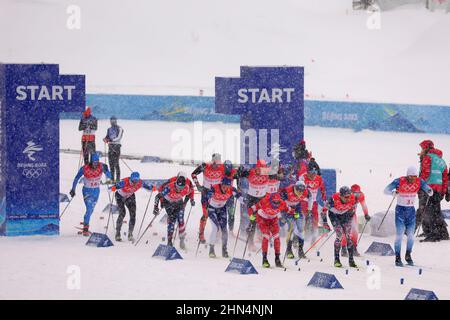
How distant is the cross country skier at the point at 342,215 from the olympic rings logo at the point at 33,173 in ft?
19.3

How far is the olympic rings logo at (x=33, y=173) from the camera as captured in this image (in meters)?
18.4

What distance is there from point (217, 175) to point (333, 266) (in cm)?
289

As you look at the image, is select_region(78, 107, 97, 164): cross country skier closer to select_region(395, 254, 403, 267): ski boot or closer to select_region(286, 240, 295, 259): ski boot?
select_region(286, 240, 295, 259): ski boot

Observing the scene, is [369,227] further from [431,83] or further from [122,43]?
[122,43]

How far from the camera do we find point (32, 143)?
18.4m

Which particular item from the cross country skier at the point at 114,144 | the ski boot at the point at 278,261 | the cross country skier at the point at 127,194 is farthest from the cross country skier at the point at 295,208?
the cross country skier at the point at 114,144

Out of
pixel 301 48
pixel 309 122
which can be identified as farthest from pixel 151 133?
pixel 301 48

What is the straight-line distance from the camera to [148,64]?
5100 centimetres

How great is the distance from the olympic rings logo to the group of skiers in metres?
0.86

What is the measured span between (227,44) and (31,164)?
35.9 meters

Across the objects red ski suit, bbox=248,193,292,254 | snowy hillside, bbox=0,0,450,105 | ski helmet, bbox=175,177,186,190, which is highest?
snowy hillside, bbox=0,0,450,105

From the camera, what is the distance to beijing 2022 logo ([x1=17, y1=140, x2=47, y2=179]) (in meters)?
18.4

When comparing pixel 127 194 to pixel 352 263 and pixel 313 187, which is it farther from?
pixel 352 263

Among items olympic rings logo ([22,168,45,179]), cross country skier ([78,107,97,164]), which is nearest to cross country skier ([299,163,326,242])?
olympic rings logo ([22,168,45,179])
